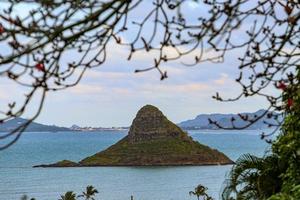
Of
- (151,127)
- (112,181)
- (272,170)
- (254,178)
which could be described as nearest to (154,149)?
(151,127)

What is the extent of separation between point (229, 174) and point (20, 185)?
102358mm

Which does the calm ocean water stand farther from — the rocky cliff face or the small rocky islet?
the rocky cliff face

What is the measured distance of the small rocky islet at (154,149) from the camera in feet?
483

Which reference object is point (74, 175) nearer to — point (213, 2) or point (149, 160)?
point (149, 160)

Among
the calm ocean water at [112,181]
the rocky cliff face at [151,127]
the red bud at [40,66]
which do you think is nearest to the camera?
the red bud at [40,66]

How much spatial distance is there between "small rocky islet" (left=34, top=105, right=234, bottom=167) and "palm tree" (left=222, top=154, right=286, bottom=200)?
138 metres

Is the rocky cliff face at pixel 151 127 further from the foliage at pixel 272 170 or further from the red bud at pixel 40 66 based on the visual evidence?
the red bud at pixel 40 66

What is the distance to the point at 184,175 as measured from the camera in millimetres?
126500

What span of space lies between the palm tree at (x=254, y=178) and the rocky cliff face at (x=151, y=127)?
154m

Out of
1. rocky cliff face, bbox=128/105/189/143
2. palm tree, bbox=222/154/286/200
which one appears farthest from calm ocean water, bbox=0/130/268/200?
palm tree, bbox=222/154/286/200

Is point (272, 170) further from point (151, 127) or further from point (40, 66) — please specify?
point (151, 127)

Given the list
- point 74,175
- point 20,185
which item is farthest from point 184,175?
point 20,185

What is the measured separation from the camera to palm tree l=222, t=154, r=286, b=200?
7262 mm

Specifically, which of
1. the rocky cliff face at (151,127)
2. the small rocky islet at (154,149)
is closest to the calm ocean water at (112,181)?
the small rocky islet at (154,149)
